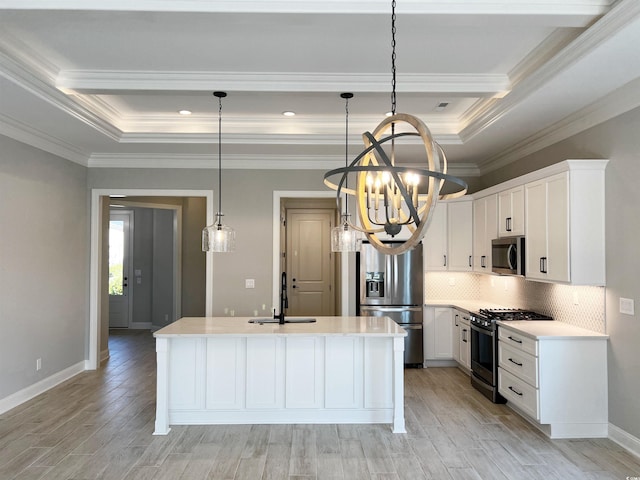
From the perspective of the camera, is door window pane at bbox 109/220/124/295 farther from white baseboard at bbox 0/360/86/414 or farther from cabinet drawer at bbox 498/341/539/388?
cabinet drawer at bbox 498/341/539/388

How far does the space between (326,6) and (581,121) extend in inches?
104

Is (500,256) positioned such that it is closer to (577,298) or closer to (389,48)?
(577,298)

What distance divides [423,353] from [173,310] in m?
4.47

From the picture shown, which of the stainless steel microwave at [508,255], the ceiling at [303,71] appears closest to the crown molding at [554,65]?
the ceiling at [303,71]

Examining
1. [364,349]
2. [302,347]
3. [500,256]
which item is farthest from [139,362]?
[500,256]

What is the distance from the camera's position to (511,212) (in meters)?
4.55

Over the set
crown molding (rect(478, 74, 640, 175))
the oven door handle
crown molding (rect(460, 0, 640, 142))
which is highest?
crown molding (rect(460, 0, 640, 142))

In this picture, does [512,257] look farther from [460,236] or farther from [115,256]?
[115,256]

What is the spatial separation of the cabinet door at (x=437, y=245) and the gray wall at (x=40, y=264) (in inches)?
172

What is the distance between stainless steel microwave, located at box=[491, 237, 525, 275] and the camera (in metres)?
4.34

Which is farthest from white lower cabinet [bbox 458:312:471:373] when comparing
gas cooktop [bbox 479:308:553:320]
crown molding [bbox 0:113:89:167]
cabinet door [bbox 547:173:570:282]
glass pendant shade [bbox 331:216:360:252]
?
crown molding [bbox 0:113:89:167]

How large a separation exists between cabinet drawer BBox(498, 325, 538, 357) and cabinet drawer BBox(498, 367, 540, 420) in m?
0.28

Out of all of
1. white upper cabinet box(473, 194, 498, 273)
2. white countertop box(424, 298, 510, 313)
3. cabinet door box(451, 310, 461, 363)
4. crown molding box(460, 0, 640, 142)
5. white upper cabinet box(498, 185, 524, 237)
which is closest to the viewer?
crown molding box(460, 0, 640, 142)

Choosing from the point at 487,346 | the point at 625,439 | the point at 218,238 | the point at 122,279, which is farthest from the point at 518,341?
the point at 122,279
